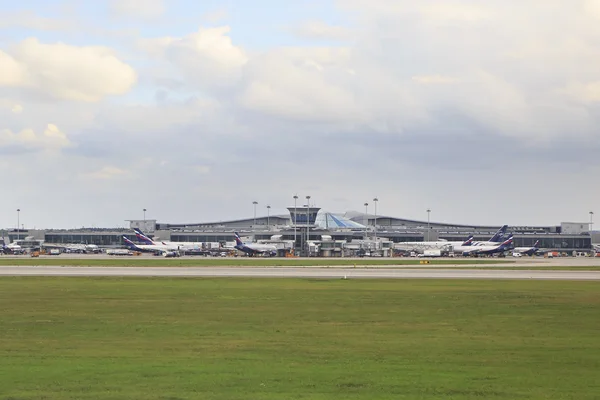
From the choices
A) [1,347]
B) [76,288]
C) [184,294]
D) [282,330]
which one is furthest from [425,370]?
[76,288]

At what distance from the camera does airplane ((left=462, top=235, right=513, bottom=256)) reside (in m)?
179

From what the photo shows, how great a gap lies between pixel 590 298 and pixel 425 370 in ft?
109

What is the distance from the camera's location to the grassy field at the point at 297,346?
67.3 feet

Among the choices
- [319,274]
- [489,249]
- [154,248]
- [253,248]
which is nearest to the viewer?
[319,274]

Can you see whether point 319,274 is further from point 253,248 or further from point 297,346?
point 253,248

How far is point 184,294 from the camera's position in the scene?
174 ft

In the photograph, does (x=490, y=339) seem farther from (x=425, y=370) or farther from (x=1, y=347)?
(x=1, y=347)

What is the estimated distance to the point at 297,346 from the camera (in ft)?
92.4

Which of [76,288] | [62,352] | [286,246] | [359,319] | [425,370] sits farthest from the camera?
[286,246]

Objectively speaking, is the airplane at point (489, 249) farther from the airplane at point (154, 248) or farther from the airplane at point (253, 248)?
the airplane at point (154, 248)

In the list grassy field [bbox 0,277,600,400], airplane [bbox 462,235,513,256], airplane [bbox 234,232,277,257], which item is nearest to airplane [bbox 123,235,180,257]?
airplane [bbox 234,232,277,257]

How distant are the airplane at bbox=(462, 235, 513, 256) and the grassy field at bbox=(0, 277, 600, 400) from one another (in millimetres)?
129980

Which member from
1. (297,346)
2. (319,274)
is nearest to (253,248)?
(319,274)

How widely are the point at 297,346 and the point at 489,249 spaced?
161 m
